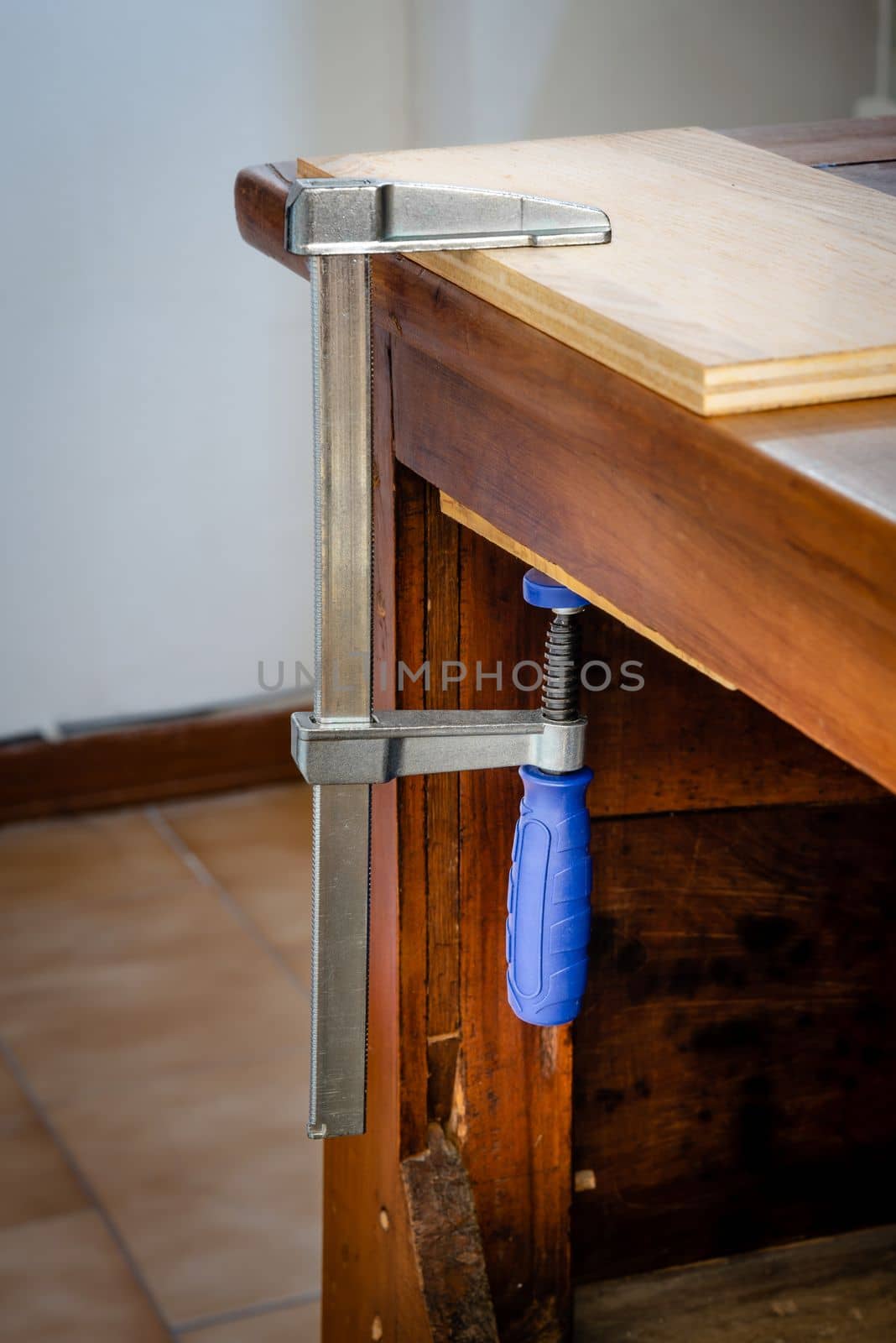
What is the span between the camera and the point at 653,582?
47 centimetres

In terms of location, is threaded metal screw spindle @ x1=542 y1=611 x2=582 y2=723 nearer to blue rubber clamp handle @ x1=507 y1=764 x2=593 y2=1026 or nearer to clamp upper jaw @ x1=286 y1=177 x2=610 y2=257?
blue rubber clamp handle @ x1=507 y1=764 x2=593 y2=1026

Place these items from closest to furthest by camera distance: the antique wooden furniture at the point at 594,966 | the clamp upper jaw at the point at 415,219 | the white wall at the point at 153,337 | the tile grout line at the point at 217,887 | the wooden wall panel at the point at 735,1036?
the clamp upper jaw at the point at 415,219, the antique wooden furniture at the point at 594,966, the wooden wall panel at the point at 735,1036, the tile grout line at the point at 217,887, the white wall at the point at 153,337

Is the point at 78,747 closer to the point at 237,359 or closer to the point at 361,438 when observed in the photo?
the point at 237,359

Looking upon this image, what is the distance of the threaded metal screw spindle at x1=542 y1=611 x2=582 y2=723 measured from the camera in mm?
682

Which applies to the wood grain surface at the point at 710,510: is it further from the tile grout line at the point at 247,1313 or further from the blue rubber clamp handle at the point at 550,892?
the tile grout line at the point at 247,1313

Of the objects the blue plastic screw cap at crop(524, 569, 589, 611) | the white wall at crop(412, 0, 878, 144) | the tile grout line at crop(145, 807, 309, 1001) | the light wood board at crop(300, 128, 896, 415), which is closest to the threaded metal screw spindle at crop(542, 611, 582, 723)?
the blue plastic screw cap at crop(524, 569, 589, 611)

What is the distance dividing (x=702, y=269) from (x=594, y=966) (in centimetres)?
46

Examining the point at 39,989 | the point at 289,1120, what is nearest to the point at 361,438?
the point at 289,1120

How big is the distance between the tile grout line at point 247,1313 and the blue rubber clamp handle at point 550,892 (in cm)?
78

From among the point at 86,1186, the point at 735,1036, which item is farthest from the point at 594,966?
the point at 86,1186

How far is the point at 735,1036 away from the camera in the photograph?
940 mm

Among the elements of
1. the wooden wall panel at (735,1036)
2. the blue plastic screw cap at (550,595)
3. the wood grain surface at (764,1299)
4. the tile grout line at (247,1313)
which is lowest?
the tile grout line at (247,1313)

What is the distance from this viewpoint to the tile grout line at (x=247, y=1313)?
→ 136 centimetres

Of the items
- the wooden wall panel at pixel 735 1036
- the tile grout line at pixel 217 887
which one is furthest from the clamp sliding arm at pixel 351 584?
the tile grout line at pixel 217 887
